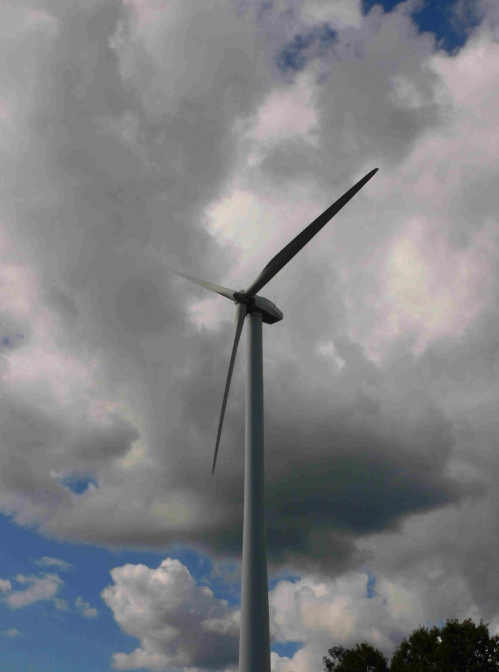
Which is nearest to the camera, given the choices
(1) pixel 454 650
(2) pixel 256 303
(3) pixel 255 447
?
(3) pixel 255 447

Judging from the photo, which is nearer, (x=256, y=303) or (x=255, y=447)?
(x=255, y=447)

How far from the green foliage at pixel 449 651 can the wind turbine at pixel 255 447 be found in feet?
194

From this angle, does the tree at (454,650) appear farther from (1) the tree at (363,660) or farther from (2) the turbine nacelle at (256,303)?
(2) the turbine nacelle at (256,303)

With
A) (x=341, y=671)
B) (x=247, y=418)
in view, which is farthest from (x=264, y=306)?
(x=341, y=671)

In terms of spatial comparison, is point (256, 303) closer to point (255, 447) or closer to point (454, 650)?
point (255, 447)

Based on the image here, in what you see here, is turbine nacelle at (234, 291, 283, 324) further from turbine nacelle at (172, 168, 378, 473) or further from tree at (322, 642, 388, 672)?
tree at (322, 642, 388, 672)

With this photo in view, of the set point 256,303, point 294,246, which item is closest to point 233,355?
point 256,303

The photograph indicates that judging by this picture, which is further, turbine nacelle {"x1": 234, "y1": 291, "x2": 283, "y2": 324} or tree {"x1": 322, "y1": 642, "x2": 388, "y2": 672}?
tree {"x1": 322, "y1": 642, "x2": 388, "y2": 672}

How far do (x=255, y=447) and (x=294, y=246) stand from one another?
20.0 m

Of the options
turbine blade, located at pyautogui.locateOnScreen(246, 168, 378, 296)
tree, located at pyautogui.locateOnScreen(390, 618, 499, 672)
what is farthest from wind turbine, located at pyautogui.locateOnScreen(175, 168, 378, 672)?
tree, located at pyautogui.locateOnScreen(390, 618, 499, 672)

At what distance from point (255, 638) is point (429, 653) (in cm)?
7061

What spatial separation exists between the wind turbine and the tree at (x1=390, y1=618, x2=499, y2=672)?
59149 millimetres

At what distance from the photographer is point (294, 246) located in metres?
55.7

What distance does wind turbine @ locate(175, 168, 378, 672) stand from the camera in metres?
38.2
